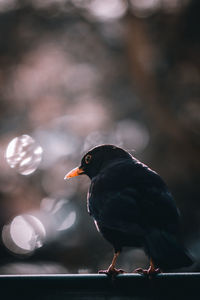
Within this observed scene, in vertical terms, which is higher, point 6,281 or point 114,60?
point 114,60

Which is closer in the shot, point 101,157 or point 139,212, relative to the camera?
point 139,212

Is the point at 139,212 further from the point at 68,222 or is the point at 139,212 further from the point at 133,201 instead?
the point at 68,222

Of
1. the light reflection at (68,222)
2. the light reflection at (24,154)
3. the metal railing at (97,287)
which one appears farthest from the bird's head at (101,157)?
the light reflection at (68,222)

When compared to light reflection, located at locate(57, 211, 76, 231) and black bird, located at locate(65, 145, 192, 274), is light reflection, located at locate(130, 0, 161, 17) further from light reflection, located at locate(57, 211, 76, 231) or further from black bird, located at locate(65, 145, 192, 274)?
black bird, located at locate(65, 145, 192, 274)

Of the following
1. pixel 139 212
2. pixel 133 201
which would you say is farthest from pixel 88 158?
pixel 139 212

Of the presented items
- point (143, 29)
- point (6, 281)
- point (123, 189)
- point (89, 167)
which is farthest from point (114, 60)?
point (6, 281)

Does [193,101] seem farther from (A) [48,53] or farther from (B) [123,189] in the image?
(B) [123,189]
